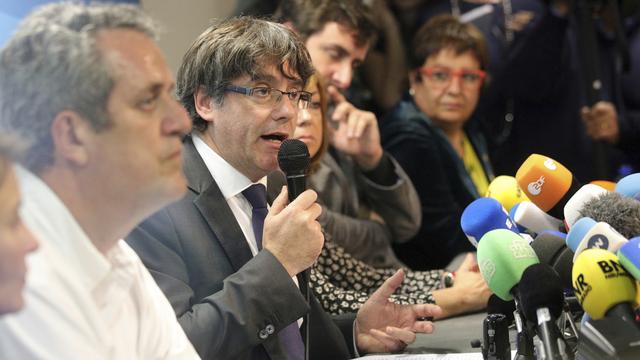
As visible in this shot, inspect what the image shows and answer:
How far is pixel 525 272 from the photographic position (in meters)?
1.37

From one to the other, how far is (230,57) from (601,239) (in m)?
0.75

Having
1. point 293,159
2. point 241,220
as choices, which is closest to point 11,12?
point 293,159

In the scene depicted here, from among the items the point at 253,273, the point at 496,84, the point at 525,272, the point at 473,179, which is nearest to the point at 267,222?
the point at 253,273

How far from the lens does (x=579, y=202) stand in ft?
5.11

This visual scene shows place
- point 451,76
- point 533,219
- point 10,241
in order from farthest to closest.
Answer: point 451,76 < point 533,219 < point 10,241

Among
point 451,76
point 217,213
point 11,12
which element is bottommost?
point 451,76

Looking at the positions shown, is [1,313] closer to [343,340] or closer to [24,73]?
[24,73]

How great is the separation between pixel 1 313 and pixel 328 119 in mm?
1844

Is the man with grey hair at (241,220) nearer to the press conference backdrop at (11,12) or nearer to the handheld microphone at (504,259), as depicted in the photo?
the handheld microphone at (504,259)

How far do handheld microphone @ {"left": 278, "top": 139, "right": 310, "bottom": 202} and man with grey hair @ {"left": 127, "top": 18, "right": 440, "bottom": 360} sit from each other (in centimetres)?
2

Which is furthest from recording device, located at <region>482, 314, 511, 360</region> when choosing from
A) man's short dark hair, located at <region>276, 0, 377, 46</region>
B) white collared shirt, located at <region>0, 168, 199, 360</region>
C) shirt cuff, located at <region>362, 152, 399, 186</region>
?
man's short dark hair, located at <region>276, 0, 377, 46</region>

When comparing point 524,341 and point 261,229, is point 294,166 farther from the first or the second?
point 524,341

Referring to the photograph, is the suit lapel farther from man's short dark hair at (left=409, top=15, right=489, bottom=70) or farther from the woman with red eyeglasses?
man's short dark hair at (left=409, top=15, right=489, bottom=70)

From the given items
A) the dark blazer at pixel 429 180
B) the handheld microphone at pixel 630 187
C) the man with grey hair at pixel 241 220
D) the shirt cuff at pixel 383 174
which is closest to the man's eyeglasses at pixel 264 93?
the man with grey hair at pixel 241 220
